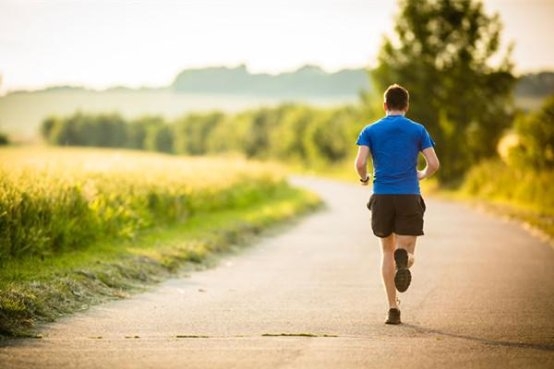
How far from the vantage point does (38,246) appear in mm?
11883

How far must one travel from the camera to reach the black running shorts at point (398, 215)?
332 inches

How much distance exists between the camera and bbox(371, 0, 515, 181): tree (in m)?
41.8

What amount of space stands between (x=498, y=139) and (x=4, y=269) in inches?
1370

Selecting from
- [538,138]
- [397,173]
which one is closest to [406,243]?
[397,173]

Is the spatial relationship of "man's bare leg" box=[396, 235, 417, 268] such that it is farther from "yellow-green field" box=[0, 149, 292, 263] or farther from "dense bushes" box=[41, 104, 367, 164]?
"dense bushes" box=[41, 104, 367, 164]

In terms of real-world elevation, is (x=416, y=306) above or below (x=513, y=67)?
below

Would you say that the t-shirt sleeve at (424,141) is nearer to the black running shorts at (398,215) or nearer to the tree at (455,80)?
the black running shorts at (398,215)

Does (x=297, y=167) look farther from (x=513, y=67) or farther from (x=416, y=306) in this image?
(x=416, y=306)

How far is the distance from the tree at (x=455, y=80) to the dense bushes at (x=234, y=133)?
1955 centimetres

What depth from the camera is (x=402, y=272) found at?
327 inches

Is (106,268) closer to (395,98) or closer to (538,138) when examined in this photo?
(395,98)

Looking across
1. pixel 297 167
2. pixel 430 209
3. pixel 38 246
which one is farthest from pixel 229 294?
pixel 297 167

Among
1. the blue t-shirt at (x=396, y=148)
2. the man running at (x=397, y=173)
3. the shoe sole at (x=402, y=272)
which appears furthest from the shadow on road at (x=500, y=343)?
the blue t-shirt at (x=396, y=148)

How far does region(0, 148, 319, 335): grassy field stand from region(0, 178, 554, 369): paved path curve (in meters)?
0.53
